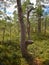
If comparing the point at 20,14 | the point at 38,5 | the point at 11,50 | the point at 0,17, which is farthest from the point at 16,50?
the point at 38,5

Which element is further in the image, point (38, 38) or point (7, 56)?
point (38, 38)

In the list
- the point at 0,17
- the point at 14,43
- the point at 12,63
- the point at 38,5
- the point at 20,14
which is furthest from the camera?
the point at 38,5

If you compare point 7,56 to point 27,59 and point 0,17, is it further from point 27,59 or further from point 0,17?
point 0,17

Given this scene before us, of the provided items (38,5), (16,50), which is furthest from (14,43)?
(38,5)

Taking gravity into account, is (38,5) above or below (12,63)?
above

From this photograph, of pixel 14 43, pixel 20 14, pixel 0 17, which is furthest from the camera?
pixel 0 17

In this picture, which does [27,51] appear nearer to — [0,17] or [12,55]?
[12,55]

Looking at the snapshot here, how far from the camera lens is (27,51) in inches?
360

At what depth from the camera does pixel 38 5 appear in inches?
555

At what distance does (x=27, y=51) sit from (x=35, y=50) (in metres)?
0.75

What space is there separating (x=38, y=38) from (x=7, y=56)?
13.9 feet

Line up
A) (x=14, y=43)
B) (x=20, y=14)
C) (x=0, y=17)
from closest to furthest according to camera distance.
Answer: (x=20, y=14), (x=14, y=43), (x=0, y=17)

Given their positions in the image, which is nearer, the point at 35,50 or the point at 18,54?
the point at 18,54

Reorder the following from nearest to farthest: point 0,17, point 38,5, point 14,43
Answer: point 14,43 < point 0,17 < point 38,5
